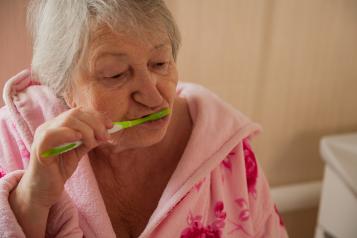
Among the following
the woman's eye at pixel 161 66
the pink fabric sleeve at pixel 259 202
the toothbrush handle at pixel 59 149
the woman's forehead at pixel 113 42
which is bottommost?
the pink fabric sleeve at pixel 259 202

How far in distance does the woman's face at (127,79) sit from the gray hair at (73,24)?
0.06 ft

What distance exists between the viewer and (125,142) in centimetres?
87

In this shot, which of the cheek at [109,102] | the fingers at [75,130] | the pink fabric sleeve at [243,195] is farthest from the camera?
the pink fabric sleeve at [243,195]

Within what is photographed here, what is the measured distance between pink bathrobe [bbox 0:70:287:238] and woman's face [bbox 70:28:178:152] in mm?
130

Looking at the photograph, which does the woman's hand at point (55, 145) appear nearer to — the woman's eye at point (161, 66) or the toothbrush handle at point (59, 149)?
the toothbrush handle at point (59, 149)

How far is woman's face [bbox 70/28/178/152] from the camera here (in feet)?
2.53

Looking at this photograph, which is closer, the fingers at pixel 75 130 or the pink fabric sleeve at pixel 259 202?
the fingers at pixel 75 130

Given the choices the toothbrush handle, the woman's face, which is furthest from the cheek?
the toothbrush handle

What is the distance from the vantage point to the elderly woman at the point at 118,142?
77 centimetres

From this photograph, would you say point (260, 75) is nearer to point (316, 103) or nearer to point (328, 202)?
point (316, 103)

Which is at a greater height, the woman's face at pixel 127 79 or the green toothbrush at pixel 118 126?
the woman's face at pixel 127 79

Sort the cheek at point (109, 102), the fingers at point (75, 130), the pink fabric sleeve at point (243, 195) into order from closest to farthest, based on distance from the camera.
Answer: the fingers at point (75, 130), the cheek at point (109, 102), the pink fabric sleeve at point (243, 195)

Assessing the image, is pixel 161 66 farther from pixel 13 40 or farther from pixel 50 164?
pixel 13 40

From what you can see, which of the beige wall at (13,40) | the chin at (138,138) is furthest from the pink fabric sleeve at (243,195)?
the beige wall at (13,40)
